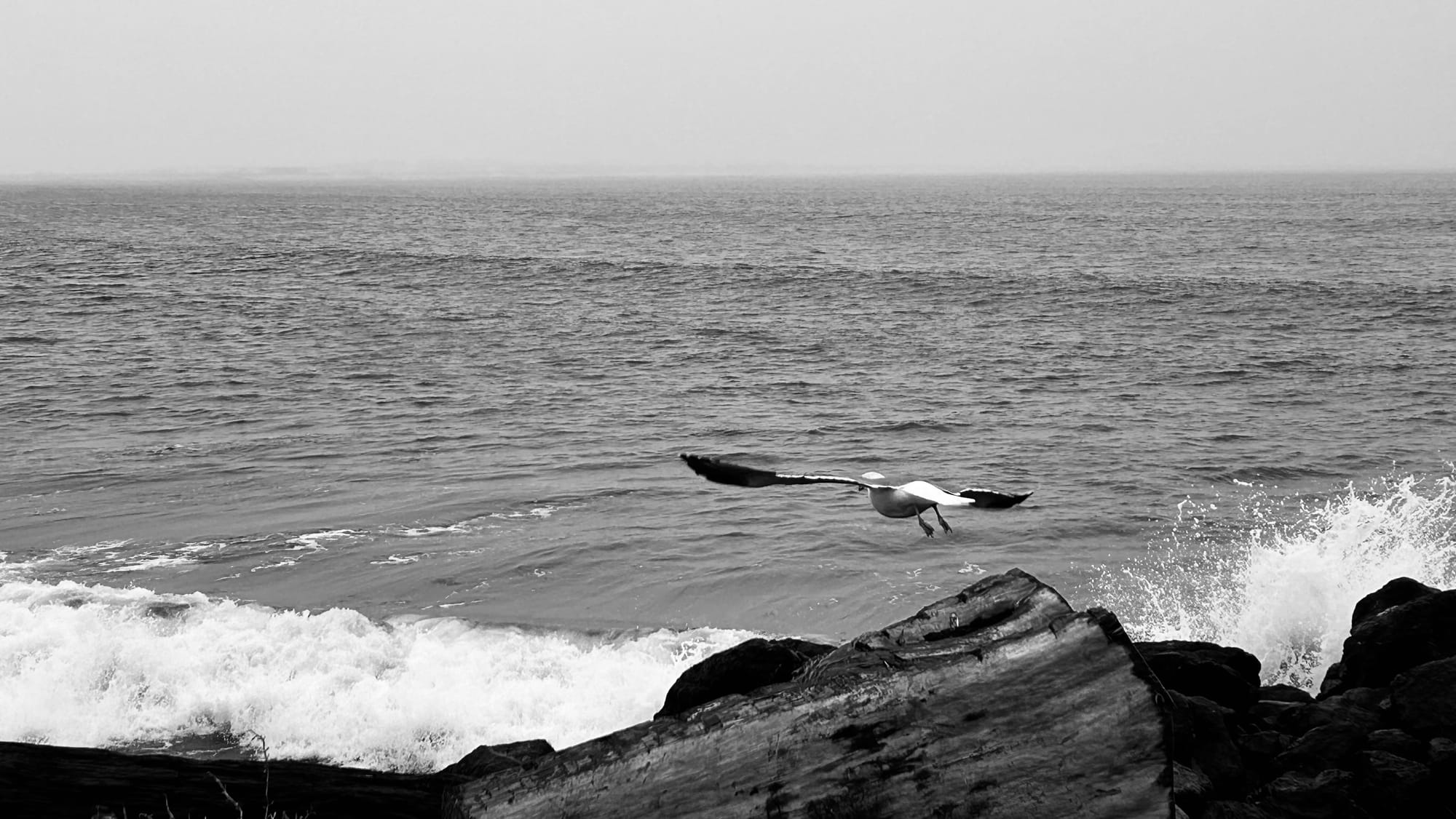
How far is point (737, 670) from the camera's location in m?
7.86

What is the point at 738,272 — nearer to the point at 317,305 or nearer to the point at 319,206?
the point at 317,305

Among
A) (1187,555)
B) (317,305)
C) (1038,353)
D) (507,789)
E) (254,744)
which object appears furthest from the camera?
(317,305)

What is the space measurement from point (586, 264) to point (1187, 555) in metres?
43.1

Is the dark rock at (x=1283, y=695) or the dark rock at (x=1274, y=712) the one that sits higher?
the dark rock at (x=1274, y=712)

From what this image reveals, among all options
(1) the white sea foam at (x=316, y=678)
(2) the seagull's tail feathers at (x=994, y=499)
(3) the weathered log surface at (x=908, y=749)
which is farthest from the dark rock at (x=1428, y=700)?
(1) the white sea foam at (x=316, y=678)

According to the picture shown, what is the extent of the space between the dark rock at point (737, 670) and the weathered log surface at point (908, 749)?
116 inches

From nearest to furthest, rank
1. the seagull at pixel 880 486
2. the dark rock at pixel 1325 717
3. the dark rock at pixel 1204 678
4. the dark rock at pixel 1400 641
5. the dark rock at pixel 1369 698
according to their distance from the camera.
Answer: the seagull at pixel 880 486 < the dark rock at pixel 1325 717 < the dark rock at pixel 1369 698 < the dark rock at pixel 1204 678 < the dark rock at pixel 1400 641

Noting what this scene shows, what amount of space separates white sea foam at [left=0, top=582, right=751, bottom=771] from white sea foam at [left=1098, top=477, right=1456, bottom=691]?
15.7ft

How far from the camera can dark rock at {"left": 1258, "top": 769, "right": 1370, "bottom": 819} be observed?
667 cm

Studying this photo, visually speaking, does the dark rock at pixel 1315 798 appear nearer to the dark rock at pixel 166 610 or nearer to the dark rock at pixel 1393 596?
the dark rock at pixel 1393 596

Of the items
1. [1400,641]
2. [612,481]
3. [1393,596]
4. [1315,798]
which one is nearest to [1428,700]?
[1400,641]

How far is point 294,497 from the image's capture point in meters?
17.1

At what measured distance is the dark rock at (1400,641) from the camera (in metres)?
8.70

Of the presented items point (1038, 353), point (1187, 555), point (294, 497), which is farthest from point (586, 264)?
point (1187, 555)
